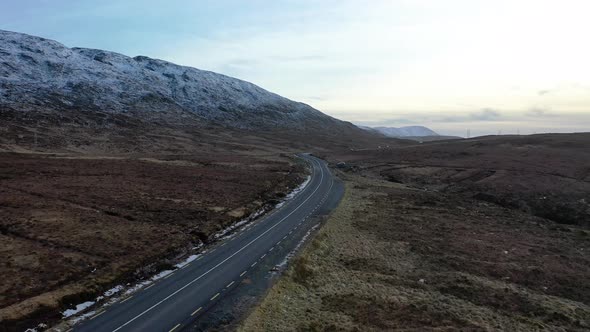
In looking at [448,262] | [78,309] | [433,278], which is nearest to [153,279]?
[78,309]

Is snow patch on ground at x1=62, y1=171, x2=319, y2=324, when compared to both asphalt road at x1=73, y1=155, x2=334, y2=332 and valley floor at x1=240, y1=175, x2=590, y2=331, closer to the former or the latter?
asphalt road at x1=73, y1=155, x2=334, y2=332

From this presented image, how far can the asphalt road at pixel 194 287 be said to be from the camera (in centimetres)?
2569

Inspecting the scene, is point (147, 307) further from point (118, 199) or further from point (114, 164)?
point (114, 164)

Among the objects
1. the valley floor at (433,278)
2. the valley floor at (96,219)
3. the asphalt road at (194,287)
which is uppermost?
the valley floor at (96,219)

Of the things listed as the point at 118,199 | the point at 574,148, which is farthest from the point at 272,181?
the point at 574,148

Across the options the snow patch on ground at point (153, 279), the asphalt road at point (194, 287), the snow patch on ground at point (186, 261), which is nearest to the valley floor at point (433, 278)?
the asphalt road at point (194, 287)

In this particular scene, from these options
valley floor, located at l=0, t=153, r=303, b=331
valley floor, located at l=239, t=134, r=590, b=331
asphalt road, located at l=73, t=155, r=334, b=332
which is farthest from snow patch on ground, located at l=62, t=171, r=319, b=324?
valley floor, located at l=239, t=134, r=590, b=331

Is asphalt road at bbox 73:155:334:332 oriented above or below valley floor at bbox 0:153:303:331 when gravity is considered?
below

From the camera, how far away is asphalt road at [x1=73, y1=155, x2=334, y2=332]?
25.7 meters

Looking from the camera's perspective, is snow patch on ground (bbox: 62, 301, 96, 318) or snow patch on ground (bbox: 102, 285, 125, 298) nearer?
snow patch on ground (bbox: 62, 301, 96, 318)

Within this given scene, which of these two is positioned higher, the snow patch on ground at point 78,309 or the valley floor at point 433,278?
the snow patch on ground at point 78,309

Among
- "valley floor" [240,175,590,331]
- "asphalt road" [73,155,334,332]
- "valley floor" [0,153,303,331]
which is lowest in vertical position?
"valley floor" [240,175,590,331]

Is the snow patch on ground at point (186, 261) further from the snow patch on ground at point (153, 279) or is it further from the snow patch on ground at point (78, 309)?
the snow patch on ground at point (78, 309)

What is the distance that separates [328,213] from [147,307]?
111 feet
